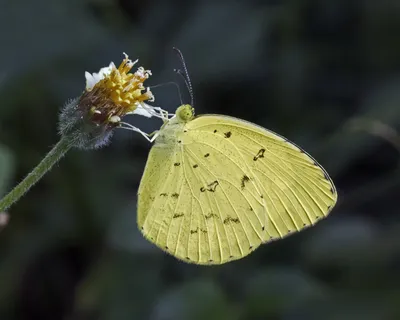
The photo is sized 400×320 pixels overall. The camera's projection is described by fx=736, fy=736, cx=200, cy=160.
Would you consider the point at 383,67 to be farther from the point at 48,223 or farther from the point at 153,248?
the point at 48,223

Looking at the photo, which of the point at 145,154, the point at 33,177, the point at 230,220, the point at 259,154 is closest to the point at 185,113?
the point at 259,154

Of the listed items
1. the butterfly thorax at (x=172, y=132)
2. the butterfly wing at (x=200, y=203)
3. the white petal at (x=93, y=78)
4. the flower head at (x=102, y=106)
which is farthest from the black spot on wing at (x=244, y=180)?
the white petal at (x=93, y=78)

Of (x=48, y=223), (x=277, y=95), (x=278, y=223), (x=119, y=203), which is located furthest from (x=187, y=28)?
(x=278, y=223)

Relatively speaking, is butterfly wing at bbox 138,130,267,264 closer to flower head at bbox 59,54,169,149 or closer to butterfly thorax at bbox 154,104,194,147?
butterfly thorax at bbox 154,104,194,147

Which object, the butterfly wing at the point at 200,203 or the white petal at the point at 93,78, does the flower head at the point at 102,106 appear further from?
the butterfly wing at the point at 200,203

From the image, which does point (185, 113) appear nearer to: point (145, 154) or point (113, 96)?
point (113, 96)

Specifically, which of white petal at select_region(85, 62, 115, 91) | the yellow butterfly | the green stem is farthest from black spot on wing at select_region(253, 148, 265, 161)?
the green stem
